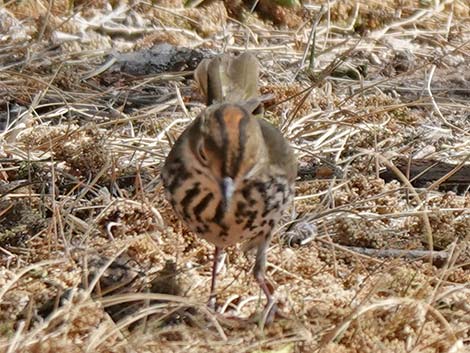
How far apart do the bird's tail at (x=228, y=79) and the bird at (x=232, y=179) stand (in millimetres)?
443

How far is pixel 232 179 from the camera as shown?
3.30m

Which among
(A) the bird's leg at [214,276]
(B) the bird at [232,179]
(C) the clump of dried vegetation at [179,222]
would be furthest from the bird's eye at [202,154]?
(A) the bird's leg at [214,276]

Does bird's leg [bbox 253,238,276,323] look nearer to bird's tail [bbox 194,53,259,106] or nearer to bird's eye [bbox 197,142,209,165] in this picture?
bird's eye [bbox 197,142,209,165]

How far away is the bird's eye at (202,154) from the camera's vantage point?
11.0ft

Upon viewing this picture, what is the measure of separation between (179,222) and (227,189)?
1.19 metres

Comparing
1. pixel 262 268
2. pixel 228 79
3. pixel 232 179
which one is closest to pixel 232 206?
pixel 232 179

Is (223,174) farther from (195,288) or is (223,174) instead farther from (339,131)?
(339,131)

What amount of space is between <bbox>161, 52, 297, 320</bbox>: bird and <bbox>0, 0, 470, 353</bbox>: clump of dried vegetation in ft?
0.86

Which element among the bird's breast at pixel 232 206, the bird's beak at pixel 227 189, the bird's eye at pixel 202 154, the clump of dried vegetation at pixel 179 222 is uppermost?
the bird's eye at pixel 202 154

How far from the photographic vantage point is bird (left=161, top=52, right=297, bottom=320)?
3.29 meters

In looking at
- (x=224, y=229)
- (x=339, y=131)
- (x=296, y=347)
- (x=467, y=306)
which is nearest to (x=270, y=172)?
(x=224, y=229)

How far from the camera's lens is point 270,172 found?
11.6ft

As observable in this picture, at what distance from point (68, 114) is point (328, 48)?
1791 millimetres

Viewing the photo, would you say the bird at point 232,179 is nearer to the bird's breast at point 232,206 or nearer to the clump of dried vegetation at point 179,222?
the bird's breast at point 232,206
